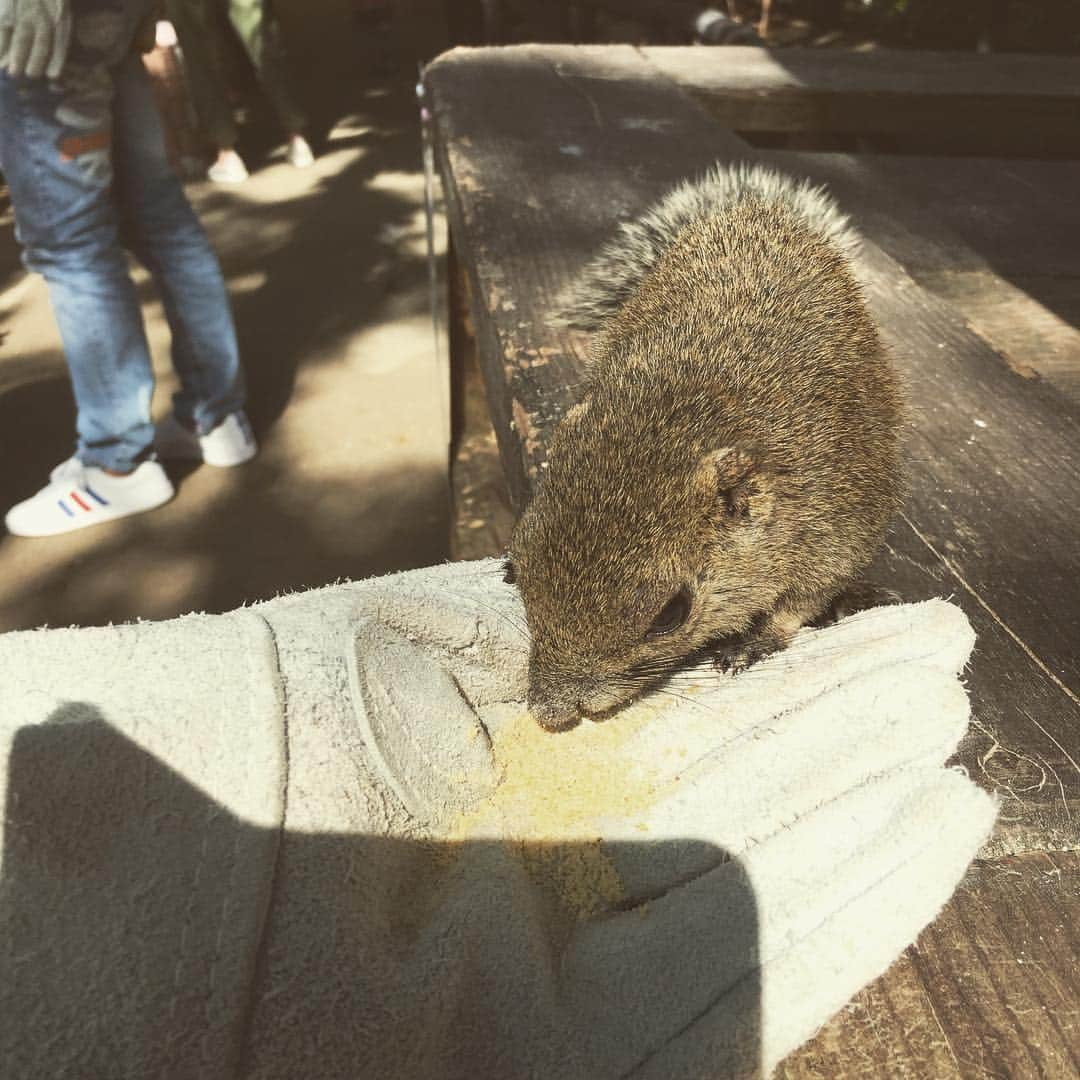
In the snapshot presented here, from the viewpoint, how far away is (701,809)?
4.27ft

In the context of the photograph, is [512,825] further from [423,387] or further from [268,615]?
[423,387]

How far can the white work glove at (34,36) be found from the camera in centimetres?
265

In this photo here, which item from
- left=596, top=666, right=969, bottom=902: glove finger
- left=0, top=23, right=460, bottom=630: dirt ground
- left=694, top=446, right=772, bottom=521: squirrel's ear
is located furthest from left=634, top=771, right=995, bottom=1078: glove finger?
left=0, top=23, right=460, bottom=630: dirt ground

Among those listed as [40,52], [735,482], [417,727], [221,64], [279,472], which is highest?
[40,52]

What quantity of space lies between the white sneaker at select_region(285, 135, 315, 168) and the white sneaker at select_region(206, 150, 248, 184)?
23.8 inches

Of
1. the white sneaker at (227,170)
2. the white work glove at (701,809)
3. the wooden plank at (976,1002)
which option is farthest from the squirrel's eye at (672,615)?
the white sneaker at (227,170)

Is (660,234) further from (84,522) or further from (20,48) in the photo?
(84,522)

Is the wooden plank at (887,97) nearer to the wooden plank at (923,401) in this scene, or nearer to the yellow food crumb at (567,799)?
the wooden plank at (923,401)

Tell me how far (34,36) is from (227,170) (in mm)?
5431

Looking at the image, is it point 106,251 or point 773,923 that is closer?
point 773,923

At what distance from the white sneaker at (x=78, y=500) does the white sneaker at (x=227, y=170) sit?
480cm

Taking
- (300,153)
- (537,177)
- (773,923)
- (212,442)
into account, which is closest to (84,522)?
(212,442)

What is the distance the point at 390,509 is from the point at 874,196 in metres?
2.58

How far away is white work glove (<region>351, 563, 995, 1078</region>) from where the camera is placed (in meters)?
1.06
